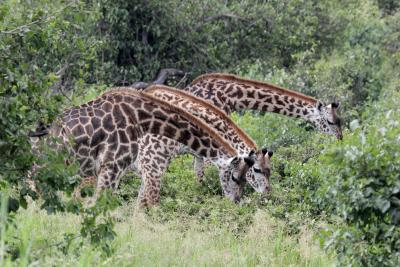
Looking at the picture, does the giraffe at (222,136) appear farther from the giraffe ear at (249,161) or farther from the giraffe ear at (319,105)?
the giraffe ear at (319,105)

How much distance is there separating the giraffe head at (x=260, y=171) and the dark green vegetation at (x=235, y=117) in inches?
7.8

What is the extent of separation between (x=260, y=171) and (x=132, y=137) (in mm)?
1519

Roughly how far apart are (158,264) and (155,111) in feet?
10.4

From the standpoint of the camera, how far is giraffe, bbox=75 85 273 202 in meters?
11.1

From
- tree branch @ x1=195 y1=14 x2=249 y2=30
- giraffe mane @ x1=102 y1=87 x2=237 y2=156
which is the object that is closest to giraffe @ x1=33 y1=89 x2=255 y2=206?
giraffe mane @ x1=102 y1=87 x2=237 y2=156

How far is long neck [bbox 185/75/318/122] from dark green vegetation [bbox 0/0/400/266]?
1.78 feet

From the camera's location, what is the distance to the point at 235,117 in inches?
578

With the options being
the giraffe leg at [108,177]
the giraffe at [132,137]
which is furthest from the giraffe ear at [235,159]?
the giraffe leg at [108,177]

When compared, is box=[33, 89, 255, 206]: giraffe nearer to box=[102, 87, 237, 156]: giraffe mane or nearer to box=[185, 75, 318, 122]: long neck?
box=[102, 87, 237, 156]: giraffe mane

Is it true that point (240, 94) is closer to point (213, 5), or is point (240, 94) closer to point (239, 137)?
point (239, 137)

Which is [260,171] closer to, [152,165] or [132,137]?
[152,165]

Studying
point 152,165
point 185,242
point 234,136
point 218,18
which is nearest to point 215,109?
point 234,136

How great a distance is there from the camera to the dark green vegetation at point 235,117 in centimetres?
632

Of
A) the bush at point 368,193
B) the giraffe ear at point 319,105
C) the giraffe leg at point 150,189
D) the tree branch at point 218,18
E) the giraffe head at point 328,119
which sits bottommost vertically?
the giraffe leg at point 150,189
